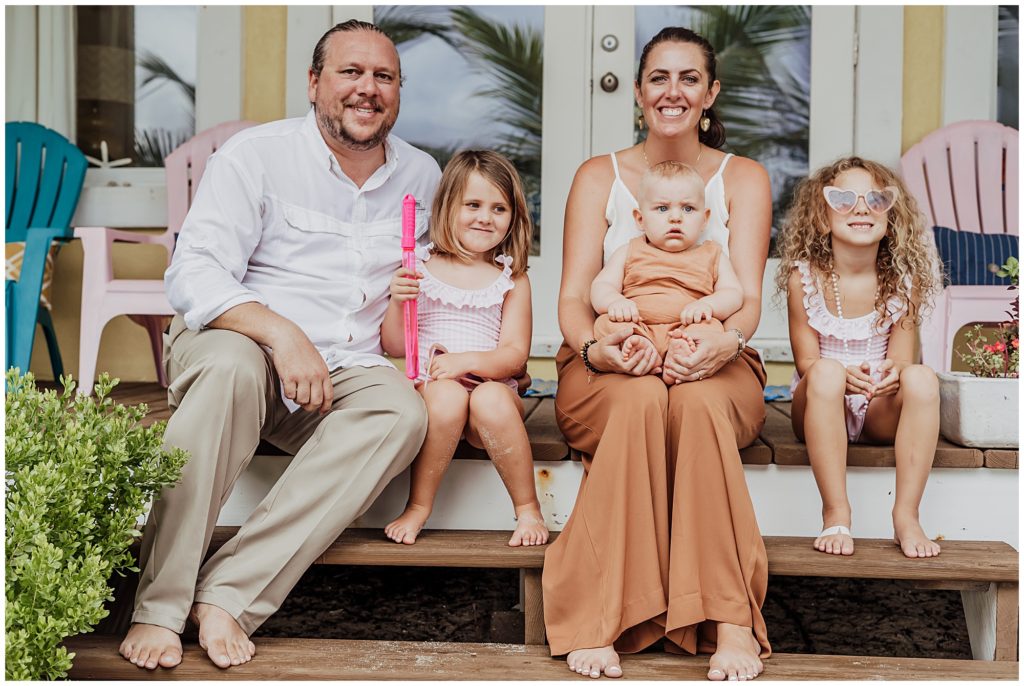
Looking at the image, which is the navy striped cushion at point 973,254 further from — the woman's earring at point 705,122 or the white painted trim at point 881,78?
the woman's earring at point 705,122

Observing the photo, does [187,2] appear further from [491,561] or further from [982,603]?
[982,603]

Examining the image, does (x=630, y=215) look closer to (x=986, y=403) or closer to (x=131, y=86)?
(x=986, y=403)

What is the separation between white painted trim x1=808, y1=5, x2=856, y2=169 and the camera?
3453 millimetres

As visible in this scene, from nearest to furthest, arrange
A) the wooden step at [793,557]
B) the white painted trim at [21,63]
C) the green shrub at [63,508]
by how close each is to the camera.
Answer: the green shrub at [63,508] < the wooden step at [793,557] < the white painted trim at [21,63]

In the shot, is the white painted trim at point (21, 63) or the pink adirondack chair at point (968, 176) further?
the white painted trim at point (21, 63)

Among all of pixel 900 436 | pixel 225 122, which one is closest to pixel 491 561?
pixel 900 436

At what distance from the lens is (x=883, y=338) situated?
207cm

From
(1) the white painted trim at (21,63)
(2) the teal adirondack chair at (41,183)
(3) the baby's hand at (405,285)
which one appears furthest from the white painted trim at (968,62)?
(1) the white painted trim at (21,63)

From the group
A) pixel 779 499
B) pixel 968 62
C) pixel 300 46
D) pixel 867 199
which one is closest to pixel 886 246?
pixel 867 199

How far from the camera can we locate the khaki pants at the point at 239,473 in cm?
163

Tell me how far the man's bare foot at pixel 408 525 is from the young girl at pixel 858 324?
32.7 inches

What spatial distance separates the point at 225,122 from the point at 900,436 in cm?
274

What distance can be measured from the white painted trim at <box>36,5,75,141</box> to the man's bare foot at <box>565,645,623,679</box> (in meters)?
3.25

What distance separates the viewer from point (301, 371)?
1.76 metres
